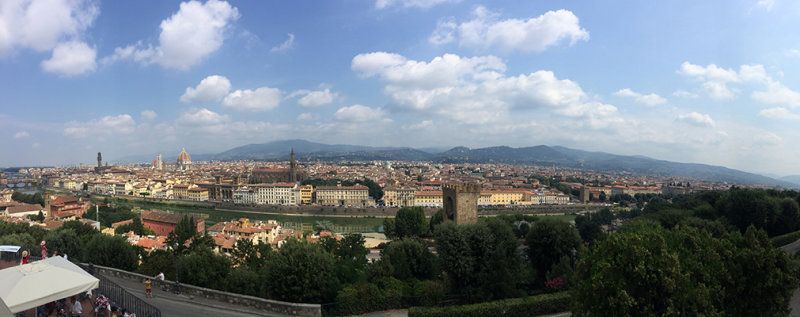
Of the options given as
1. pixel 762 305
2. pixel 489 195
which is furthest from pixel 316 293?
pixel 489 195

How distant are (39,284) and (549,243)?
1272cm

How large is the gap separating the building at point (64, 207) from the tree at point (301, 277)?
33289mm

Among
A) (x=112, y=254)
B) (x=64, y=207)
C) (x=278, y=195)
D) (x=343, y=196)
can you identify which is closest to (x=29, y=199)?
(x=64, y=207)

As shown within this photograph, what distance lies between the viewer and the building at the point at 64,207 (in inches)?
1275

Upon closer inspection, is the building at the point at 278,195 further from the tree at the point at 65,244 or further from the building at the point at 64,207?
the tree at the point at 65,244

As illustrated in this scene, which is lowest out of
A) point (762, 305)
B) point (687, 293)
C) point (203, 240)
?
point (203, 240)

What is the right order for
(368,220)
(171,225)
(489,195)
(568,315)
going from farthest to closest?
1. (489,195)
2. (368,220)
3. (171,225)
4. (568,315)

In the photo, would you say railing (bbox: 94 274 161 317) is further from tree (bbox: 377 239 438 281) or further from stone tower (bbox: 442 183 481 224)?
stone tower (bbox: 442 183 481 224)

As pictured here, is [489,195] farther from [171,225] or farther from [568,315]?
[568,315]

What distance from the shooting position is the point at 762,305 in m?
6.49

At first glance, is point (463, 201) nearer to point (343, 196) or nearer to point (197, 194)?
point (343, 196)

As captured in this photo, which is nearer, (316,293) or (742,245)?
(742,245)

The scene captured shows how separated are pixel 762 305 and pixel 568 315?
3322 mm

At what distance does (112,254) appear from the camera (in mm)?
13062
